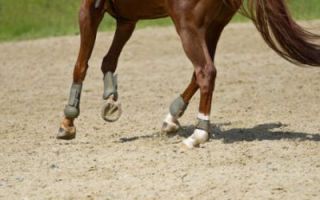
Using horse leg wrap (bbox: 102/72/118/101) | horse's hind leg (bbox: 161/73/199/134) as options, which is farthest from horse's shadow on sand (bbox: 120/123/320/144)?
horse leg wrap (bbox: 102/72/118/101)

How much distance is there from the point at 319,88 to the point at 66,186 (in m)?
5.77

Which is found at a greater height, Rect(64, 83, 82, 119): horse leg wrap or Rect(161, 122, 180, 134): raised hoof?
Rect(64, 83, 82, 119): horse leg wrap

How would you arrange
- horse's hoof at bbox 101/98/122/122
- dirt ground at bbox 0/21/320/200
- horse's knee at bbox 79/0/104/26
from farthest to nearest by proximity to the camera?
horse's hoof at bbox 101/98/122/122
horse's knee at bbox 79/0/104/26
dirt ground at bbox 0/21/320/200

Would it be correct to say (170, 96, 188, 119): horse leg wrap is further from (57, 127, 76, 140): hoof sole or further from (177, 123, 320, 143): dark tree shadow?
(57, 127, 76, 140): hoof sole

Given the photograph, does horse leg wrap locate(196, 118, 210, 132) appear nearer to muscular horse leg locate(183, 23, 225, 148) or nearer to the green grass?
muscular horse leg locate(183, 23, 225, 148)

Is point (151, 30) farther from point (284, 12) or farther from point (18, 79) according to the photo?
point (284, 12)

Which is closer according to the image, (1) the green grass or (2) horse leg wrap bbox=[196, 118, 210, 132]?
(2) horse leg wrap bbox=[196, 118, 210, 132]

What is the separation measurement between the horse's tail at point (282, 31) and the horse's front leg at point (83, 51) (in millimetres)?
1273

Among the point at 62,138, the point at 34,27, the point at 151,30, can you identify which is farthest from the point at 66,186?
the point at 34,27

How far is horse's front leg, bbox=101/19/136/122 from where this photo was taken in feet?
25.7

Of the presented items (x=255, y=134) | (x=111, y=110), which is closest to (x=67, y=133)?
(x=111, y=110)

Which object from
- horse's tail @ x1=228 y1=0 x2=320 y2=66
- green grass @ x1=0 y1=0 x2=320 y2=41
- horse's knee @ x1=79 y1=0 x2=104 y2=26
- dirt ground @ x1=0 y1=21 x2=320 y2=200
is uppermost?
horse's tail @ x1=228 y1=0 x2=320 y2=66

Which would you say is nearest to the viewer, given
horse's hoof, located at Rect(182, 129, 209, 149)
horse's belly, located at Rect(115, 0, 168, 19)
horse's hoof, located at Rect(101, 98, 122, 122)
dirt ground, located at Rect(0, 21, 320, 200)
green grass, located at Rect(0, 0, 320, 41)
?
dirt ground, located at Rect(0, 21, 320, 200)

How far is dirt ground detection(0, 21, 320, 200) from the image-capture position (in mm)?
5848
